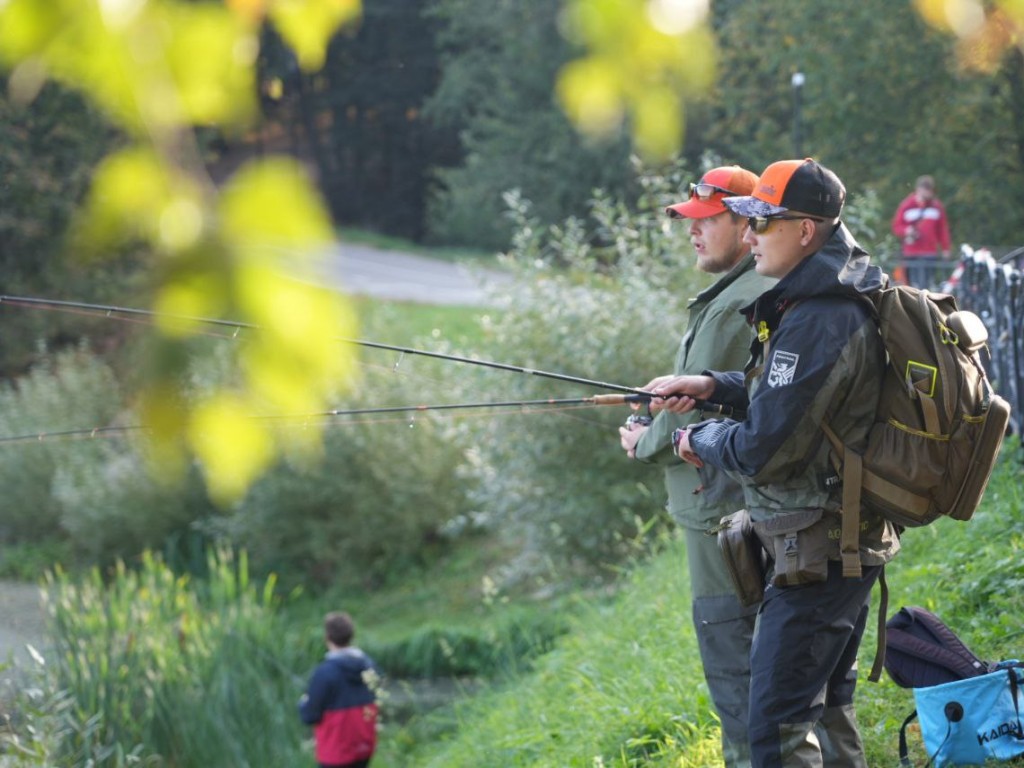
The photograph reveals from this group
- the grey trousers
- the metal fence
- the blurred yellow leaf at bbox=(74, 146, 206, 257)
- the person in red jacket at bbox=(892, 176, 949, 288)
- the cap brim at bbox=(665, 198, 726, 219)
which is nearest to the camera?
the blurred yellow leaf at bbox=(74, 146, 206, 257)

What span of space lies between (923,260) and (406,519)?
6.31 metres

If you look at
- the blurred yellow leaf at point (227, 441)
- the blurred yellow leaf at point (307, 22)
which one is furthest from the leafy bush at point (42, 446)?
the blurred yellow leaf at point (227, 441)

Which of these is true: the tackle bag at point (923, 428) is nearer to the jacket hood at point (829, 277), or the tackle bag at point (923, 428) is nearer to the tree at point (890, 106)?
the jacket hood at point (829, 277)

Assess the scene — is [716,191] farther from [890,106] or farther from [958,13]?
[890,106]

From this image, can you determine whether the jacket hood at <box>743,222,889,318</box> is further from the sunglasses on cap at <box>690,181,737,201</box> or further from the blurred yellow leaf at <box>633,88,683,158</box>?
the blurred yellow leaf at <box>633,88,683,158</box>

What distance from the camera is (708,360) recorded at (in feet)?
13.5

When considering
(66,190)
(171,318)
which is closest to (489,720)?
(171,318)

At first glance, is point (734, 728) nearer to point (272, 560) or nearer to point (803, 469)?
point (803, 469)

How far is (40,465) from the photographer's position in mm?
18688

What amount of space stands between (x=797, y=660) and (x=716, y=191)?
1.34 meters

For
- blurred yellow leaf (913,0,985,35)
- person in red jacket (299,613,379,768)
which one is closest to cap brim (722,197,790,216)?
blurred yellow leaf (913,0,985,35)

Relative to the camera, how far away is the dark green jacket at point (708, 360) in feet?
13.3

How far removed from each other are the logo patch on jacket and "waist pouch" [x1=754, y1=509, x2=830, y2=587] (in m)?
0.33

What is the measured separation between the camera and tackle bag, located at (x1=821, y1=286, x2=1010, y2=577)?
3359mm
